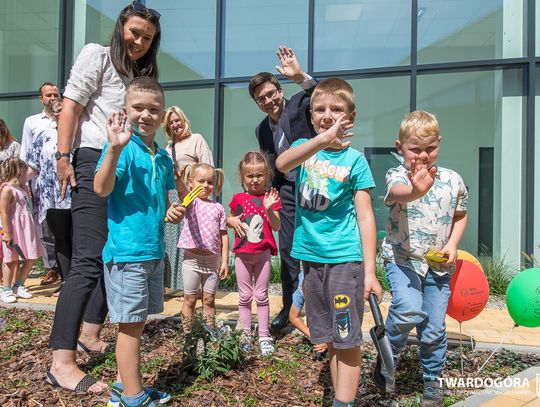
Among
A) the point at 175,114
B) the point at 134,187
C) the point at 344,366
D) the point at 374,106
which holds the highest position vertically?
the point at 374,106

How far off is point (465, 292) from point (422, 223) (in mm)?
676

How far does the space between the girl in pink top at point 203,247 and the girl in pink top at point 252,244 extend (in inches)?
8.4

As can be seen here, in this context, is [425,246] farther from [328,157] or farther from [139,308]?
[139,308]

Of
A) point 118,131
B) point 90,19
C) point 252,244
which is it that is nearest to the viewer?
point 118,131

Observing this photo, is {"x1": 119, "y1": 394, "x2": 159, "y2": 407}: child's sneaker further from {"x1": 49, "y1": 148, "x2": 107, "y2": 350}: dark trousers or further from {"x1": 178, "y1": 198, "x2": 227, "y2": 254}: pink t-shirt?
{"x1": 178, "y1": 198, "x2": 227, "y2": 254}: pink t-shirt

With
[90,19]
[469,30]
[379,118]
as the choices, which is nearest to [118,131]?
[379,118]

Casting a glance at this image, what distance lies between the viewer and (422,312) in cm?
273

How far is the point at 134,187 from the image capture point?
7.65 ft

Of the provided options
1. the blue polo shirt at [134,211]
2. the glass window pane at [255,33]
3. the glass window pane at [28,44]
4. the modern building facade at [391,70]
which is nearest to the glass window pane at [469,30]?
the modern building facade at [391,70]

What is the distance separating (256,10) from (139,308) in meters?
6.60

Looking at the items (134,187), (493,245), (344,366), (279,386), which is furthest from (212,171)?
(493,245)

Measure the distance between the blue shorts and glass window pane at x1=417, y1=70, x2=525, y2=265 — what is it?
5.76 m

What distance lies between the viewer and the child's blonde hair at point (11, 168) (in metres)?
5.23

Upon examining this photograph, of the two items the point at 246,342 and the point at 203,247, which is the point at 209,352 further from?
the point at 203,247
